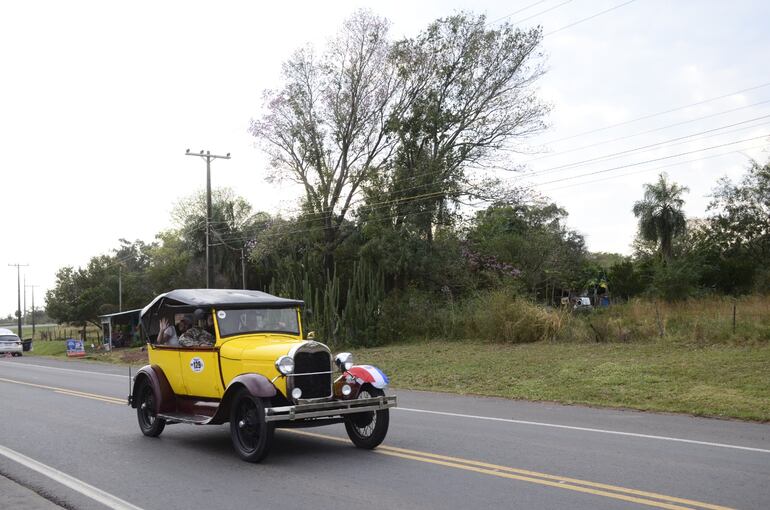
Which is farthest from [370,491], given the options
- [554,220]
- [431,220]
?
[554,220]

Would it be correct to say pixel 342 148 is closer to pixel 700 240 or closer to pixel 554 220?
pixel 700 240

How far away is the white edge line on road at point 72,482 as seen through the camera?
6812mm

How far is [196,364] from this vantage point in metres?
9.94

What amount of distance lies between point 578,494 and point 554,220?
62750 millimetres

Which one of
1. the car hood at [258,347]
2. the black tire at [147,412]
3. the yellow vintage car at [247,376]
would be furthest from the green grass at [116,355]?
the car hood at [258,347]

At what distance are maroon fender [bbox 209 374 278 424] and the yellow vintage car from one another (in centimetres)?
1

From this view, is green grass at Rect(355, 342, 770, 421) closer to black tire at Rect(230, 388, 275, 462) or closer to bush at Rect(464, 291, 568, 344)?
bush at Rect(464, 291, 568, 344)

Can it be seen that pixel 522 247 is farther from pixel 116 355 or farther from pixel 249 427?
pixel 249 427

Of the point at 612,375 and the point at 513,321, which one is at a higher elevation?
the point at 513,321

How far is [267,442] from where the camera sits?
8336 mm

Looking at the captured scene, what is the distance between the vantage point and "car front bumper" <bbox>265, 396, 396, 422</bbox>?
8.27 metres

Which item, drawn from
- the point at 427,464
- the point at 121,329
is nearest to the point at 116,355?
the point at 121,329

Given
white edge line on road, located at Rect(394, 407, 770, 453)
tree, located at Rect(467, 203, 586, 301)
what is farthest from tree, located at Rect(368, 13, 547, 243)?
white edge line on road, located at Rect(394, 407, 770, 453)

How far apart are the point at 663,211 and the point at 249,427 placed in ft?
163
